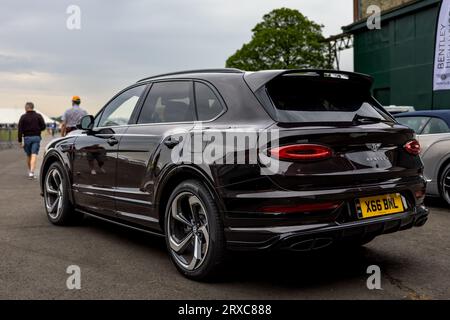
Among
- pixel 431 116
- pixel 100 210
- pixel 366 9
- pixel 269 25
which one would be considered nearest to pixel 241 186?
pixel 100 210

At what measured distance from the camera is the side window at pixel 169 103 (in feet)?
14.6

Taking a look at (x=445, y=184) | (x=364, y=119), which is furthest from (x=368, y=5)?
(x=364, y=119)

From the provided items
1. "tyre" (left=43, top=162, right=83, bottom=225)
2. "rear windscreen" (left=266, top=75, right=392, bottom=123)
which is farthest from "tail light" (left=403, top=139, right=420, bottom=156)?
"tyre" (left=43, top=162, right=83, bottom=225)

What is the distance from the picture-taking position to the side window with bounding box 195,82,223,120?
411 cm

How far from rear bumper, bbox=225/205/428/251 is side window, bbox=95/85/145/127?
212 centimetres

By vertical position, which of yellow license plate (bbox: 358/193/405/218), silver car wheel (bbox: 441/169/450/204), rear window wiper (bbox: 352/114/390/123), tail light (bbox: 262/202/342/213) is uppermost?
rear window wiper (bbox: 352/114/390/123)

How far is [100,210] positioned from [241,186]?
2.32 meters

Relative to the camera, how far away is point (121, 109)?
5395 millimetres

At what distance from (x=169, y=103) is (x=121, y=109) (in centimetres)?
92

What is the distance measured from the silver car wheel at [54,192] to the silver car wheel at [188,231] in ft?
8.03

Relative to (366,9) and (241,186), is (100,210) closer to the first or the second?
(241,186)

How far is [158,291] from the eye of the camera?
3.71 metres

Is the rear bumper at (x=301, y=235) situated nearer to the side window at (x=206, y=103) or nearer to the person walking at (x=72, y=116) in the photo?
the side window at (x=206, y=103)

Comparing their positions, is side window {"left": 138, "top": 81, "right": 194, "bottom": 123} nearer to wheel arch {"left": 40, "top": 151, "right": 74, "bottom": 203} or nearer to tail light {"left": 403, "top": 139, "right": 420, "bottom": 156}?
wheel arch {"left": 40, "top": 151, "right": 74, "bottom": 203}
